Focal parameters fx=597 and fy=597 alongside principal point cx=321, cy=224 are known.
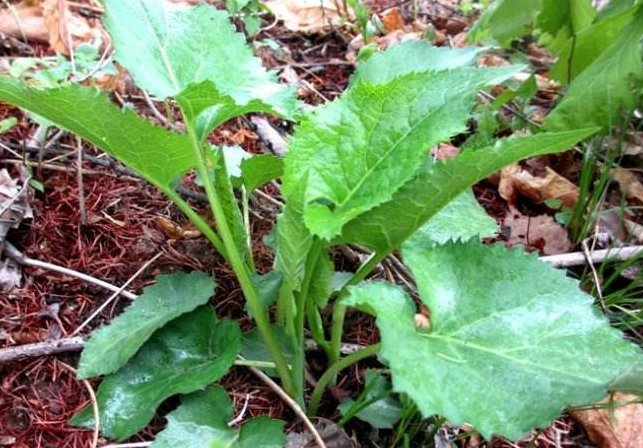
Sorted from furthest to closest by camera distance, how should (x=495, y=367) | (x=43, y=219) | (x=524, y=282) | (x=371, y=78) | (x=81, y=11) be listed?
(x=81, y=11) → (x=43, y=219) → (x=371, y=78) → (x=524, y=282) → (x=495, y=367)

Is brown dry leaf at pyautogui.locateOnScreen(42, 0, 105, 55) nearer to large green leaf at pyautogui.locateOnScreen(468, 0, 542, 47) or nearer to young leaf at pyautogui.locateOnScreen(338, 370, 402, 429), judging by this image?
large green leaf at pyautogui.locateOnScreen(468, 0, 542, 47)

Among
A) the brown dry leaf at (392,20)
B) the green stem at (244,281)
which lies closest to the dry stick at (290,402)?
the green stem at (244,281)

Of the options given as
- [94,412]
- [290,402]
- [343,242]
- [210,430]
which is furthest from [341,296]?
[94,412]

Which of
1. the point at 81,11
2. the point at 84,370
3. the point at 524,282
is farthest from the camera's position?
the point at 81,11

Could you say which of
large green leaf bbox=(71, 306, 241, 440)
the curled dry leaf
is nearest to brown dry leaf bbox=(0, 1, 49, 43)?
the curled dry leaf

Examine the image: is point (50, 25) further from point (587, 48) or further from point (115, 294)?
point (587, 48)

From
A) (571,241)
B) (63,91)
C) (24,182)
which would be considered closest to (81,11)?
(24,182)

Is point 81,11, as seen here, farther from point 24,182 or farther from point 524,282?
point 524,282
